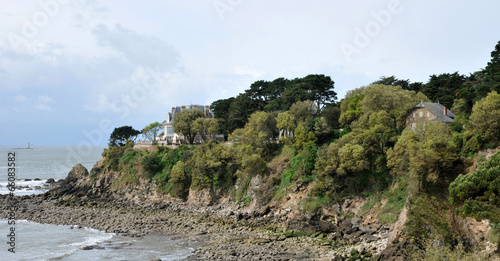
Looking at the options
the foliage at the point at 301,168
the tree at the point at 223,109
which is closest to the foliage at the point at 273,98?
the tree at the point at 223,109

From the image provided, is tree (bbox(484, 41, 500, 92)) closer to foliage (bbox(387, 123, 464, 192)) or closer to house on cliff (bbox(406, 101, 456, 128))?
house on cliff (bbox(406, 101, 456, 128))

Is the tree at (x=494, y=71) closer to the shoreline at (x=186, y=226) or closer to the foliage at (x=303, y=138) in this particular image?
the foliage at (x=303, y=138)

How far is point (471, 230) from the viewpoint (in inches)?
915

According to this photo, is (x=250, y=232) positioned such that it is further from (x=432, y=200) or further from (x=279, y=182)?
(x=432, y=200)

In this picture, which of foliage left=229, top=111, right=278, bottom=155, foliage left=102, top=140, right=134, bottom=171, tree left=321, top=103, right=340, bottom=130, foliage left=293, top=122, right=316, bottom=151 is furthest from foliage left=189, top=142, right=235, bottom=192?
foliage left=102, top=140, right=134, bottom=171

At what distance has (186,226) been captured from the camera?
1417 inches

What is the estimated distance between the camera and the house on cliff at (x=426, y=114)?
122ft

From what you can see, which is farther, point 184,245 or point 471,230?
point 184,245

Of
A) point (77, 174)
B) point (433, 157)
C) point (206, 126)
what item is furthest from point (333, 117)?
point (77, 174)

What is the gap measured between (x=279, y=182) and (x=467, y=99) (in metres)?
23.0

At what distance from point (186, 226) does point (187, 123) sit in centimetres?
2434

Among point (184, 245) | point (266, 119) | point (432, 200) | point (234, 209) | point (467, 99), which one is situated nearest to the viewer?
point (432, 200)

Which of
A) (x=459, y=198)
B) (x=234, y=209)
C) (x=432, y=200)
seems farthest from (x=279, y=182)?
(x=459, y=198)

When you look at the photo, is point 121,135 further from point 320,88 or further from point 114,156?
point 320,88
